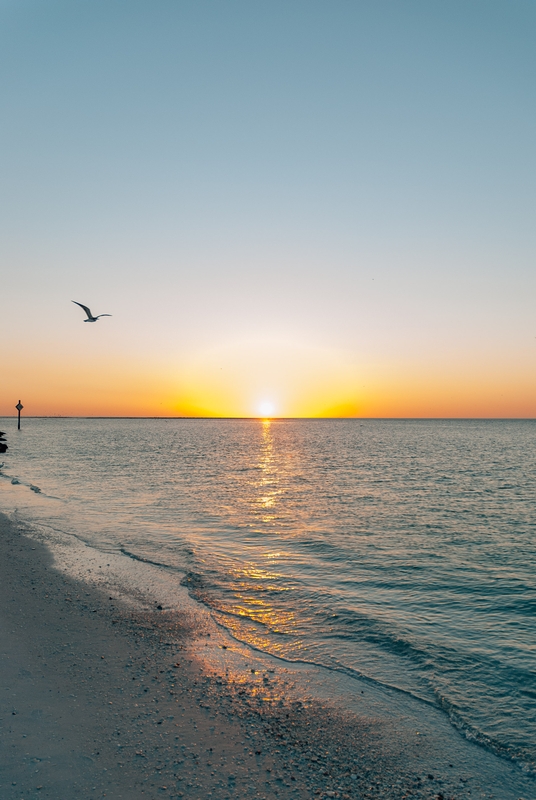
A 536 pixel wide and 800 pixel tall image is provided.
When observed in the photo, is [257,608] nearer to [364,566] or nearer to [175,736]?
[364,566]

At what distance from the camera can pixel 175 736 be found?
796 centimetres

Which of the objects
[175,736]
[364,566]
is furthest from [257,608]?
[175,736]

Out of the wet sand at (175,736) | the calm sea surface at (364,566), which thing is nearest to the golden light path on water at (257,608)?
the calm sea surface at (364,566)

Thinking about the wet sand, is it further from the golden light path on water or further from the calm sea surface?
the calm sea surface

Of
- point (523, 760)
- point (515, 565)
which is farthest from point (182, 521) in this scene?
point (523, 760)

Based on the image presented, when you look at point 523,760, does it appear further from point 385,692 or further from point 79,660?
point 79,660

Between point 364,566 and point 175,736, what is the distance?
12011 mm

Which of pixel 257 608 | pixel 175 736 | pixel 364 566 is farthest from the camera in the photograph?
pixel 364 566

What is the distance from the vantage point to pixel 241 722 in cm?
852

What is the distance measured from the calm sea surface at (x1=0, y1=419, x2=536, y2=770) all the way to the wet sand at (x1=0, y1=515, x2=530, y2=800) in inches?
70.8

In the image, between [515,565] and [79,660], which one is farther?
[515,565]

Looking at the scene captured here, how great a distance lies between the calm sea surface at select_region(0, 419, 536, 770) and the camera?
35.8ft

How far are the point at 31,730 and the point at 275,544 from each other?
48.2 feet

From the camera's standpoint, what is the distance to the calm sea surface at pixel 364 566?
35.8ft
